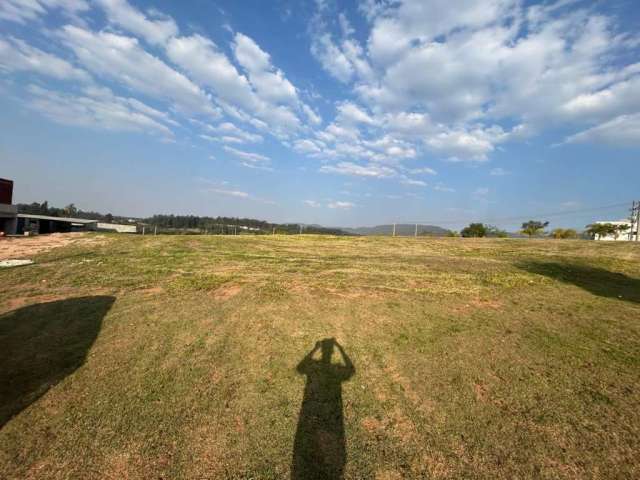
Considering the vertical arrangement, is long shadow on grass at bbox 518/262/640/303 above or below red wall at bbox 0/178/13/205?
below

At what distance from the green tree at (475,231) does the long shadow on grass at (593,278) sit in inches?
1044

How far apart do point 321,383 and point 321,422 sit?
0.80 m

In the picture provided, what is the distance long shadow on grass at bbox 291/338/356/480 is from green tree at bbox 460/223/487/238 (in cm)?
3859

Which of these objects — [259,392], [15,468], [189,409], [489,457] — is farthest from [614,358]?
[15,468]

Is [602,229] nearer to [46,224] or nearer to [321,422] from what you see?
[321,422]

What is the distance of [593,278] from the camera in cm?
1090

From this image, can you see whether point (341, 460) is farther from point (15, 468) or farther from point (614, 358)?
point (614, 358)

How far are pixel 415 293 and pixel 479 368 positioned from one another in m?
4.07

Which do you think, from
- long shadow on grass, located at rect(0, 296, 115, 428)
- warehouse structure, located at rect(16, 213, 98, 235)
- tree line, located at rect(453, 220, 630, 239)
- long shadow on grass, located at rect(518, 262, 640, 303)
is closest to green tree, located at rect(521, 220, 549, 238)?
tree line, located at rect(453, 220, 630, 239)

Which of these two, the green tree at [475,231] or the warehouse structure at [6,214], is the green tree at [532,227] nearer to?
the green tree at [475,231]

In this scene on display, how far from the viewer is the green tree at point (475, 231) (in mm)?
38719

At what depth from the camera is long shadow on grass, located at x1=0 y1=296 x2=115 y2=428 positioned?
450 centimetres

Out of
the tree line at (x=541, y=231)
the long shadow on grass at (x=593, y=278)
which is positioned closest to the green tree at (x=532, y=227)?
the tree line at (x=541, y=231)

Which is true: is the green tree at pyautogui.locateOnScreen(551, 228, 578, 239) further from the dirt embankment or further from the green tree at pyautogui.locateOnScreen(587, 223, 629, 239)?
the dirt embankment
